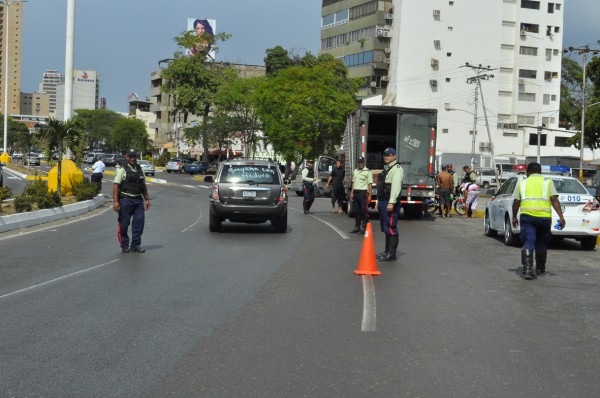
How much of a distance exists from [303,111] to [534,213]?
4918 cm

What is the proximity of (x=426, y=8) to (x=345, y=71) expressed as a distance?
46.7 ft

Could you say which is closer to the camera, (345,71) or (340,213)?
(340,213)

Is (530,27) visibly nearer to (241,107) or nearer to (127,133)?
(241,107)

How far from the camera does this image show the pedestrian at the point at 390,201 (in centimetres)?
1310

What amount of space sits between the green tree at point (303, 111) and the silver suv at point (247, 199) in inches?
1669

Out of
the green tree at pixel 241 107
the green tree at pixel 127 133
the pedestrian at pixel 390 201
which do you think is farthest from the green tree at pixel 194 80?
the pedestrian at pixel 390 201

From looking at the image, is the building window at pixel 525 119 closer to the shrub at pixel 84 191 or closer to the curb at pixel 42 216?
the shrub at pixel 84 191

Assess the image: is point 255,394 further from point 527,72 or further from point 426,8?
point 527,72

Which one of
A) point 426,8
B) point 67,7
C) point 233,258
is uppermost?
point 426,8

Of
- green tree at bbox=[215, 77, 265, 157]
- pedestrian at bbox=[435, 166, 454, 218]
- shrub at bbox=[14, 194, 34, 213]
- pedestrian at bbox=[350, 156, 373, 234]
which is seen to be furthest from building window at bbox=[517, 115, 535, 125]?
shrub at bbox=[14, 194, 34, 213]

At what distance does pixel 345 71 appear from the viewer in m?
72.2

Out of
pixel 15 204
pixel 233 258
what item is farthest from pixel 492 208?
pixel 15 204

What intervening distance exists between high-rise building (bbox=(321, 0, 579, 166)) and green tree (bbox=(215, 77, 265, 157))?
14006 mm

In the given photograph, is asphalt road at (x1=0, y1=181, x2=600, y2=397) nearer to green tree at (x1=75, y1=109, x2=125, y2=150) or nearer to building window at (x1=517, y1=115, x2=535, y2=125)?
building window at (x1=517, y1=115, x2=535, y2=125)
